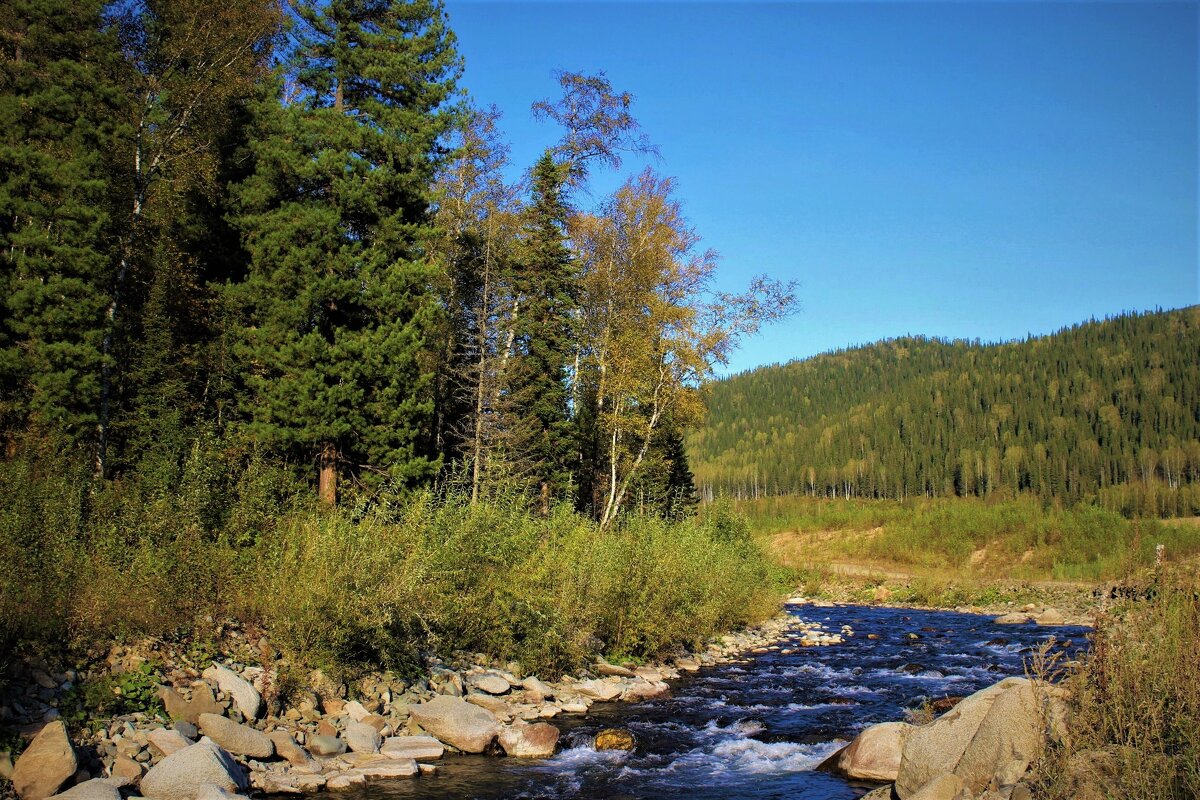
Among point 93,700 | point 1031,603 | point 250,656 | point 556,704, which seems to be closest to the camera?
point 93,700

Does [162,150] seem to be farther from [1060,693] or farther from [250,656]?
[1060,693]

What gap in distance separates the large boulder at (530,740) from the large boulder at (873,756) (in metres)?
4.08

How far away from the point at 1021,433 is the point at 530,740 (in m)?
139

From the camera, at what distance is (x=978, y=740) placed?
26.1 feet

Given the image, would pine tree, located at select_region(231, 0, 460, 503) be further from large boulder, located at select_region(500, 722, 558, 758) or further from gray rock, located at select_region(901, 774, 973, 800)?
gray rock, located at select_region(901, 774, 973, 800)

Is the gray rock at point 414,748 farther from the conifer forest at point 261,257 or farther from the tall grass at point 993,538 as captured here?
the tall grass at point 993,538

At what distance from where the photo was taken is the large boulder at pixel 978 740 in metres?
7.50

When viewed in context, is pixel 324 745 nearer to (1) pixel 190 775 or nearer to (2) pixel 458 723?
(2) pixel 458 723

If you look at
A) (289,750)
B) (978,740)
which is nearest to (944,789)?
(978,740)

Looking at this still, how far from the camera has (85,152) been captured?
61.3 feet

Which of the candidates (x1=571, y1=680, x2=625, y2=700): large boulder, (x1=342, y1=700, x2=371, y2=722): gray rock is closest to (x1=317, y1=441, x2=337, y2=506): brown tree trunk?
(x1=571, y1=680, x2=625, y2=700): large boulder

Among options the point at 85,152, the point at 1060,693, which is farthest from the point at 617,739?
the point at 85,152

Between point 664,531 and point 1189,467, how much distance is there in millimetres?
122811

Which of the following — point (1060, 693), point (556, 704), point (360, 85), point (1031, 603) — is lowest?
point (1031, 603)
